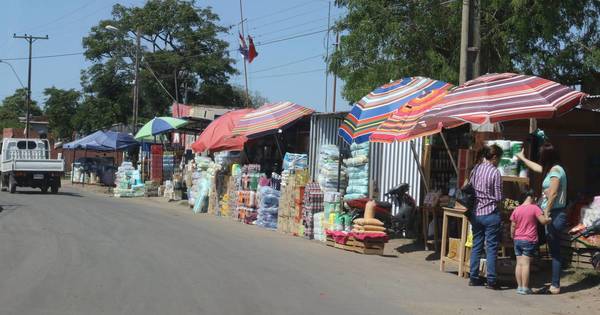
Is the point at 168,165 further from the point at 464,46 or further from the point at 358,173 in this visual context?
the point at 464,46

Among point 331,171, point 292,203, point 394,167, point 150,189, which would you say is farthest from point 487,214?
point 150,189

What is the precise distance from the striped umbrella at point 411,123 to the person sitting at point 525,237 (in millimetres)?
1907

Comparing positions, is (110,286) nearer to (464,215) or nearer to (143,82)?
(464,215)

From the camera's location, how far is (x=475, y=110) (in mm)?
9711

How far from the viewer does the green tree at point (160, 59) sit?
57.2 metres

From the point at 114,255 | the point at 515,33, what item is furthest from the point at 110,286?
the point at 515,33

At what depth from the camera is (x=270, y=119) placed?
19.0 metres

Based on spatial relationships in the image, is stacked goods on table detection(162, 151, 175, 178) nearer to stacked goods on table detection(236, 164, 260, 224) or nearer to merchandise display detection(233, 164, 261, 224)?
merchandise display detection(233, 164, 261, 224)

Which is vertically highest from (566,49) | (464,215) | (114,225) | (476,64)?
(566,49)

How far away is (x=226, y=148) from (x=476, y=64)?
9347mm

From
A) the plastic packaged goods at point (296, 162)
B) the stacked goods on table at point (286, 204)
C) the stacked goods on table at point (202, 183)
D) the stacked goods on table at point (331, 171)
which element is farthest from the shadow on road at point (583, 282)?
the stacked goods on table at point (202, 183)

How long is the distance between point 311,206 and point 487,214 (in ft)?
20.7

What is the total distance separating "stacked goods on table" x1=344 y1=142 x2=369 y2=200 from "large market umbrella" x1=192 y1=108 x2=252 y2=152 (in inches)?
192

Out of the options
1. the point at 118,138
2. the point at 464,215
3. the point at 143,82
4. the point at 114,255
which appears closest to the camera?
the point at 464,215
